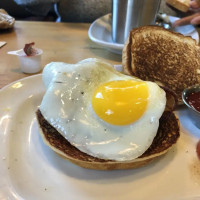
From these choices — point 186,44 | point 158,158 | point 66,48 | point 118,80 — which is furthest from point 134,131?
point 66,48

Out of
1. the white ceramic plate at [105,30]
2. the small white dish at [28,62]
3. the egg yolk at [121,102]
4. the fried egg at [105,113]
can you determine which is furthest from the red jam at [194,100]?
the small white dish at [28,62]

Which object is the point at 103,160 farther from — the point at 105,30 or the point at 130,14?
the point at 105,30

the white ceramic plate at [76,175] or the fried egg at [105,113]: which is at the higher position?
the fried egg at [105,113]

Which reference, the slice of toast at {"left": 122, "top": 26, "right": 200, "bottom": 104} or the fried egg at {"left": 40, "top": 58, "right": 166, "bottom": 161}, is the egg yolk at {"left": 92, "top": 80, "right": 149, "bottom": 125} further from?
the slice of toast at {"left": 122, "top": 26, "right": 200, "bottom": 104}

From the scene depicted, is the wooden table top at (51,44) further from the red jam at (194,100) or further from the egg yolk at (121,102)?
the egg yolk at (121,102)

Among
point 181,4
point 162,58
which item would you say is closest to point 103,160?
point 162,58

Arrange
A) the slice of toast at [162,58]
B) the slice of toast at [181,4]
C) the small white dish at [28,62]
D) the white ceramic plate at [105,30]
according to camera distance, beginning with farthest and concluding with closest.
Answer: the slice of toast at [181,4] → the white ceramic plate at [105,30] → the small white dish at [28,62] → the slice of toast at [162,58]
